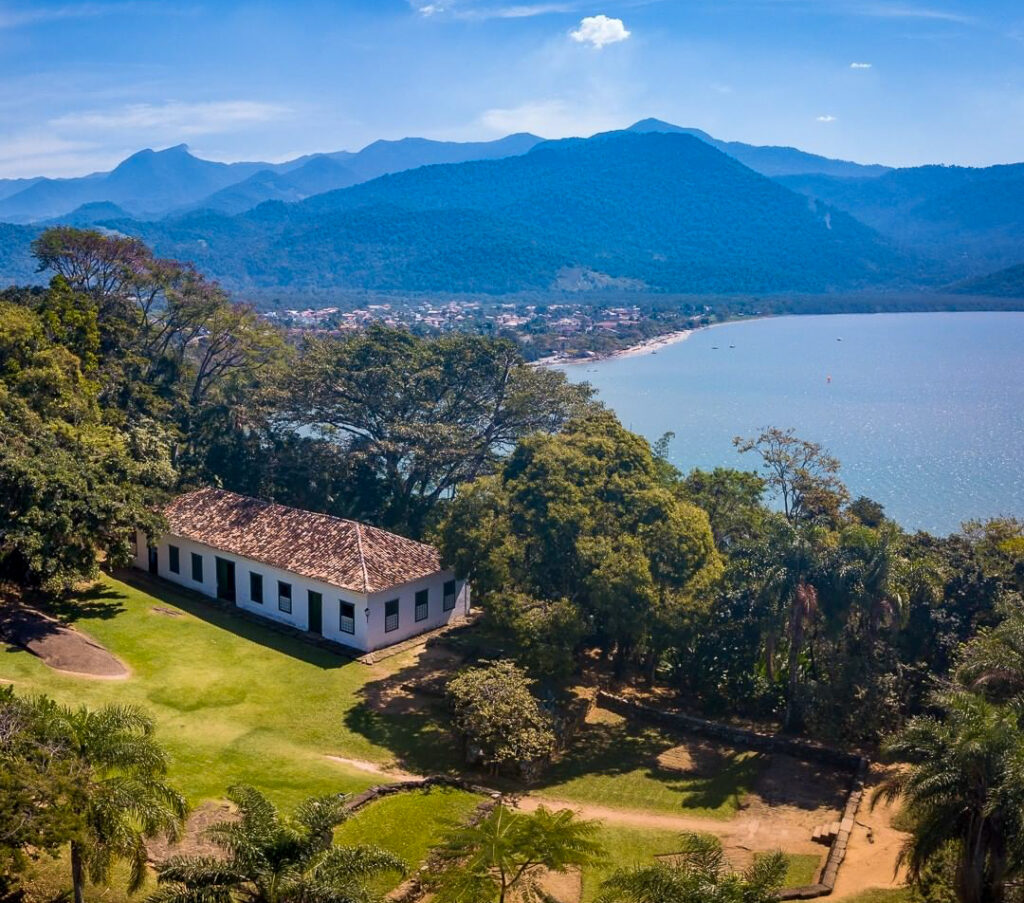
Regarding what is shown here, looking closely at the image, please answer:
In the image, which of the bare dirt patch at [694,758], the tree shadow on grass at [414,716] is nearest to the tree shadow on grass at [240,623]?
the tree shadow on grass at [414,716]

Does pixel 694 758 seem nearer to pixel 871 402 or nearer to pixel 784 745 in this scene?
pixel 784 745

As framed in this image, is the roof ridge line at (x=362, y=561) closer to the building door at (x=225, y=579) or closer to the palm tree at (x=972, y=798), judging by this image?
the building door at (x=225, y=579)

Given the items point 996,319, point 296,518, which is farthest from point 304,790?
point 996,319

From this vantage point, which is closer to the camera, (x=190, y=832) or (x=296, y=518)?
(x=190, y=832)

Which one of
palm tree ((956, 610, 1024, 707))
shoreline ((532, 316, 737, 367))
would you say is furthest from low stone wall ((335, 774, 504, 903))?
shoreline ((532, 316, 737, 367))

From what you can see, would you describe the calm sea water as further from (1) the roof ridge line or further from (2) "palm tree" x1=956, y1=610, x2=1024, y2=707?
(2) "palm tree" x1=956, y1=610, x2=1024, y2=707

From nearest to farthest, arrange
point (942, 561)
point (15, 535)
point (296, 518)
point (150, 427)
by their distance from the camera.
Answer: point (15, 535)
point (942, 561)
point (296, 518)
point (150, 427)

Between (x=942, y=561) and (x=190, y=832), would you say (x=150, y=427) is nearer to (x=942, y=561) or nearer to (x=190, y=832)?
(x=190, y=832)
